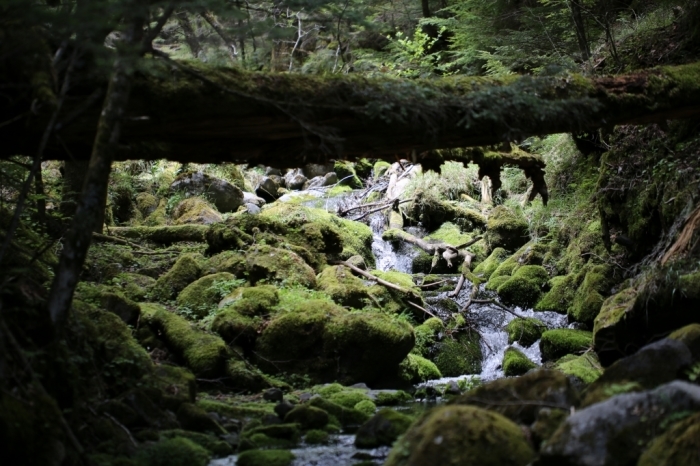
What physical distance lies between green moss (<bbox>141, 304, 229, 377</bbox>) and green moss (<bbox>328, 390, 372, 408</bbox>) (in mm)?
1481

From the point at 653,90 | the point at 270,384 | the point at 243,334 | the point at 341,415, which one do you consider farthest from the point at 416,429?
the point at 653,90

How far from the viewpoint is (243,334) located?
8.91 meters

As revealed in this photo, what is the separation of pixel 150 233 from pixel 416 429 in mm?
9917

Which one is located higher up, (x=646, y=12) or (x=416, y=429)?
(x=646, y=12)

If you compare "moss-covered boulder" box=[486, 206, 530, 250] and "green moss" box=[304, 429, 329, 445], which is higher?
"moss-covered boulder" box=[486, 206, 530, 250]

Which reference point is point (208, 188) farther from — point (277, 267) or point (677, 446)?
point (677, 446)

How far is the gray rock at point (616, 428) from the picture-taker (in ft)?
13.2

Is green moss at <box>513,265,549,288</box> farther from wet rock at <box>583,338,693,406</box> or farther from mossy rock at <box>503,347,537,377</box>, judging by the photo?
wet rock at <box>583,338,693,406</box>

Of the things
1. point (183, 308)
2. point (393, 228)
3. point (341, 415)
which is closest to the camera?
point (341, 415)

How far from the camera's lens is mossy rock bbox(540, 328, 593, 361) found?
31.8 ft

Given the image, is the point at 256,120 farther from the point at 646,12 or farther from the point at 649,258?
the point at 646,12

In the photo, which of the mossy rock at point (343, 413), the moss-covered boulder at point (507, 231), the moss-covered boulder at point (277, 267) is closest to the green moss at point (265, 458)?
the mossy rock at point (343, 413)

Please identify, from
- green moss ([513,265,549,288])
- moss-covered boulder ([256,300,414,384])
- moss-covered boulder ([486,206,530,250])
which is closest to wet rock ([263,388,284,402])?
moss-covered boulder ([256,300,414,384])

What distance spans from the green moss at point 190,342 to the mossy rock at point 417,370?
262 centimetres
